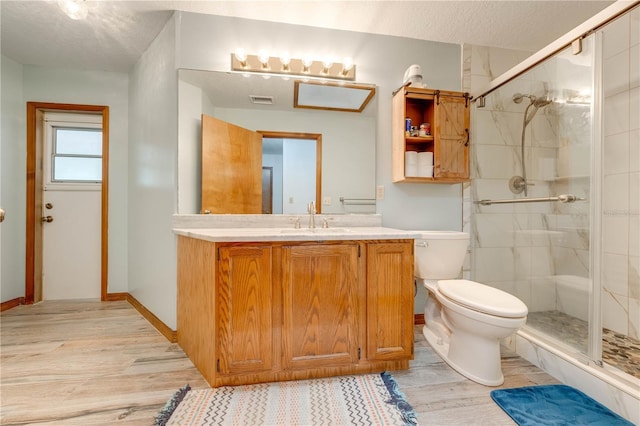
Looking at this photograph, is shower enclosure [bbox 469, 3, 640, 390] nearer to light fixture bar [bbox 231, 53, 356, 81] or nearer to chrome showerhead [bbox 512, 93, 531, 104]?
chrome showerhead [bbox 512, 93, 531, 104]

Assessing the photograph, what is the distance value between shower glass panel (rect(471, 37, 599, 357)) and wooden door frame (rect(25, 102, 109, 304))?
342cm

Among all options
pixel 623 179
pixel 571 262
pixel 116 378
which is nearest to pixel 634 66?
pixel 623 179

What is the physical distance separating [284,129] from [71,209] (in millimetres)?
2441

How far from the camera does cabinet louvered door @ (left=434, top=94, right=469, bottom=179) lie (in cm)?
220

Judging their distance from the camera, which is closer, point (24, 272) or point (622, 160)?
point (622, 160)

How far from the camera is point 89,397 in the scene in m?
1.44

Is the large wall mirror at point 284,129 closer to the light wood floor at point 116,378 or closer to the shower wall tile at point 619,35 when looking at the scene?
→ the light wood floor at point 116,378

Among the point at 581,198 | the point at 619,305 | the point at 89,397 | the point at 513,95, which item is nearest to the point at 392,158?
the point at 513,95

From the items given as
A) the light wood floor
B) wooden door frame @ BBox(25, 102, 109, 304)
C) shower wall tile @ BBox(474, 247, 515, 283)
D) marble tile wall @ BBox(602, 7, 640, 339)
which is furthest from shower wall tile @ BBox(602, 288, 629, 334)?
wooden door frame @ BBox(25, 102, 109, 304)

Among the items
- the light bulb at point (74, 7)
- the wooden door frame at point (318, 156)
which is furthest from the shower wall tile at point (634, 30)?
the light bulb at point (74, 7)

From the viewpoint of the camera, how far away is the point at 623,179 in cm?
198

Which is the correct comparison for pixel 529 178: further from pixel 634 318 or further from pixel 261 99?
pixel 261 99

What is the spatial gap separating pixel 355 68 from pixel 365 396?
7.23 feet

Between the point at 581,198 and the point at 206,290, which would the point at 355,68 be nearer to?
the point at 581,198
